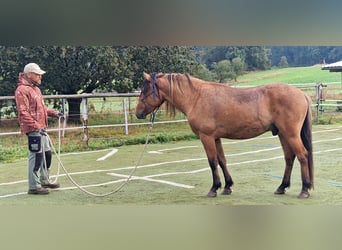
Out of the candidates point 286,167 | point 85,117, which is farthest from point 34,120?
point 286,167

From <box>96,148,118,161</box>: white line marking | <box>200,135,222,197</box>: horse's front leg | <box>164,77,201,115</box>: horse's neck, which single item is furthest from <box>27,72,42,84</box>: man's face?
<box>200,135,222,197</box>: horse's front leg

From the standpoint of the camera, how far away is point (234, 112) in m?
3.84

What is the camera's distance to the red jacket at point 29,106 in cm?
388

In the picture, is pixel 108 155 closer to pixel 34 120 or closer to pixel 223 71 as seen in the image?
pixel 34 120

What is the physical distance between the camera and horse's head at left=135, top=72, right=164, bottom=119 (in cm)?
392

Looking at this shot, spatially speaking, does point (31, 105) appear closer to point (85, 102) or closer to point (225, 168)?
point (85, 102)

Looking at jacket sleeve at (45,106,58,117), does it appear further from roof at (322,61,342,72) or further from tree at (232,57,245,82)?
roof at (322,61,342,72)

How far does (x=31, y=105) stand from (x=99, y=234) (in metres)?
1.25

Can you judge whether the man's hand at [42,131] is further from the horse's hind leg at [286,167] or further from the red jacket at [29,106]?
the horse's hind leg at [286,167]

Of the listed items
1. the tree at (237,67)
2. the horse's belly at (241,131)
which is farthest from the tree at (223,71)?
A: the horse's belly at (241,131)

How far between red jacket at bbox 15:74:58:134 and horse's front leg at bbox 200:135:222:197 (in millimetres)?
1372

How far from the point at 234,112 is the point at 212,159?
0.42 m

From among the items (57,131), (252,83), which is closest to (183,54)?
(252,83)
